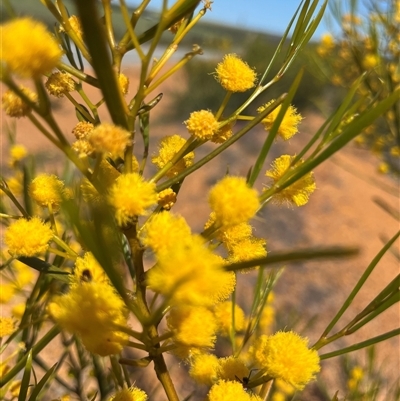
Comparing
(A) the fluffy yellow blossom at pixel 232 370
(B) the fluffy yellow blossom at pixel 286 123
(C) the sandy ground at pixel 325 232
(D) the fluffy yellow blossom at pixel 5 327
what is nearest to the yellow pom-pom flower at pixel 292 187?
(B) the fluffy yellow blossom at pixel 286 123

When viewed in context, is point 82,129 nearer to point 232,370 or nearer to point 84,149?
point 84,149

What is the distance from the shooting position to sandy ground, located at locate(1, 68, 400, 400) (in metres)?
1.46

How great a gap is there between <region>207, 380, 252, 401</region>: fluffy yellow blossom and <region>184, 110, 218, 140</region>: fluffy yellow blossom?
6.3 inches

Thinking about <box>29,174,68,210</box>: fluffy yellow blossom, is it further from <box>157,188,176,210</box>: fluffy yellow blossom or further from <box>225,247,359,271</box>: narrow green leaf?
<box>225,247,359,271</box>: narrow green leaf

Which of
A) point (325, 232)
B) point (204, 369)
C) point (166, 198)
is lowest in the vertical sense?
point (325, 232)

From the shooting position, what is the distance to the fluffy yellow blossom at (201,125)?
0.23 metres

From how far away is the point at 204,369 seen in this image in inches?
12.4

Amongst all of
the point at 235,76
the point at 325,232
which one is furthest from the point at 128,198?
the point at 325,232

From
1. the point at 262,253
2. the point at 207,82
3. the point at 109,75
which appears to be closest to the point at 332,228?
the point at 262,253

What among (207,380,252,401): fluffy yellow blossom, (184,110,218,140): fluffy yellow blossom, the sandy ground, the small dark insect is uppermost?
(184,110,218,140): fluffy yellow blossom

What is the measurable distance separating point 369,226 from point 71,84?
6.95 feet

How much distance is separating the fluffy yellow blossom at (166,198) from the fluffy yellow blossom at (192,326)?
0.07 meters

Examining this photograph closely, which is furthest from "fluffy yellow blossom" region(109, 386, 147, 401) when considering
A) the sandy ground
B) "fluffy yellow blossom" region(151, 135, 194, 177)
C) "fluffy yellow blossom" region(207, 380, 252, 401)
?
the sandy ground

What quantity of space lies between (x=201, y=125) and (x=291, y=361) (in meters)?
0.15
